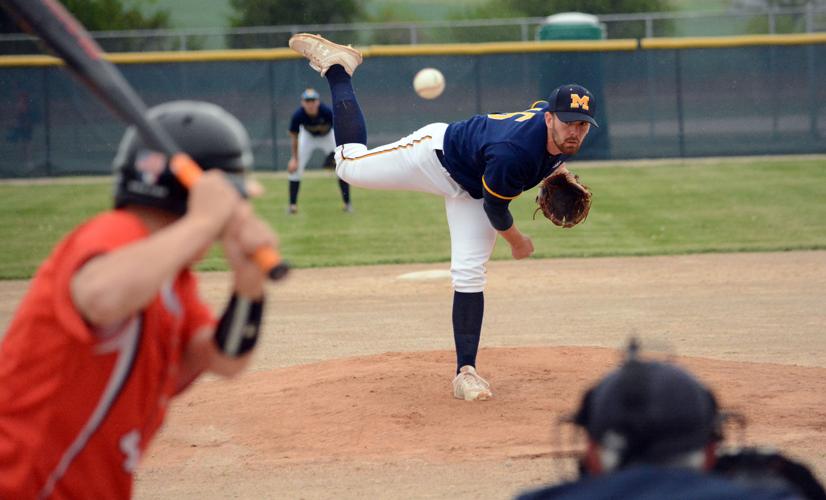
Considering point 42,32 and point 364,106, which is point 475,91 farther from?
point 42,32

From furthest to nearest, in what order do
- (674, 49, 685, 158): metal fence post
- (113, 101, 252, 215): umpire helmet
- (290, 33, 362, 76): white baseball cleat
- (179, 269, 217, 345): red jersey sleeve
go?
1. (674, 49, 685, 158): metal fence post
2. (290, 33, 362, 76): white baseball cleat
3. (179, 269, 217, 345): red jersey sleeve
4. (113, 101, 252, 215): umpire helmet

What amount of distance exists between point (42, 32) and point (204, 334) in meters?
0.79

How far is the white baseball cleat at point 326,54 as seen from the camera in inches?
257

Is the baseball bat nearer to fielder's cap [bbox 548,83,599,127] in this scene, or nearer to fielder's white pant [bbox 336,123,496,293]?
fielder's cap [bbox 548,83,599,127]

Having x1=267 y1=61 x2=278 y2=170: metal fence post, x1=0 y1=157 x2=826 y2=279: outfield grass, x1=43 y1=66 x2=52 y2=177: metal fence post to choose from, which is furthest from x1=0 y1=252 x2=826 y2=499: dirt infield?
x1=43 y1=66 x2=52 y2=177: metal fence post

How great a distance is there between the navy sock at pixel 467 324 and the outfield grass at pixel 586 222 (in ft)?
18.8

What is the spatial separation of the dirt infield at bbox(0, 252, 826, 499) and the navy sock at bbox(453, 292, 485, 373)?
0.27 meters

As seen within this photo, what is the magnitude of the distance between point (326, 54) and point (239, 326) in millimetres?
4329

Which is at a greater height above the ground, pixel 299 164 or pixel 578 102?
pixel 578 102

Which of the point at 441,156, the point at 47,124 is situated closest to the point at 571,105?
the point at 441,156

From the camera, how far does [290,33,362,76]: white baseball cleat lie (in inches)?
257

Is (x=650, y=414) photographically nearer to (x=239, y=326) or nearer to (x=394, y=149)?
(x=239, y=326)

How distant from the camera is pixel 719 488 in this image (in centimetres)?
189

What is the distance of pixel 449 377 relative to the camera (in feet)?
21.2
